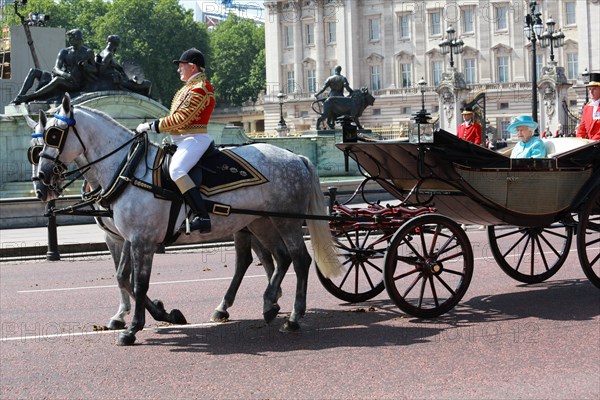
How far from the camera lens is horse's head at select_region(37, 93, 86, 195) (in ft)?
27.1

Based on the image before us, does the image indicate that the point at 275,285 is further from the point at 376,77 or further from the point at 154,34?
the point at 154,34

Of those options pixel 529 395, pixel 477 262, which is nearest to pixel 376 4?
pixel 477 262

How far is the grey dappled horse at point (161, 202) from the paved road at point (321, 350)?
0.50 meters

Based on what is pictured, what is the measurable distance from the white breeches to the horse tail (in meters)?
1.10

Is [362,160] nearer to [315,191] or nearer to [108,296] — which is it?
[315,191]

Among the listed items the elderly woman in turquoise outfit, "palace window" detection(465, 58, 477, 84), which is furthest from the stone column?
the elderly woman in turquoise outfit

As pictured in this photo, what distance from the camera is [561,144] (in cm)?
1096

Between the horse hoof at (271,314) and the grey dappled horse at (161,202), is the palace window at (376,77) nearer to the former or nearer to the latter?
the grey dappled horse at (161,202)

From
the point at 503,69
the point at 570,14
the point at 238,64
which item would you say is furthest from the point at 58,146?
the point at 238,64

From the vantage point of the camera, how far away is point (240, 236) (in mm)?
9516

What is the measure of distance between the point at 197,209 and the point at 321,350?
5.26 ft

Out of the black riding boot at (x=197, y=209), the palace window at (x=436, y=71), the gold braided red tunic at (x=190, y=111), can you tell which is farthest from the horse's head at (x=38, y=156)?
the palace window at (x=436, y=71)

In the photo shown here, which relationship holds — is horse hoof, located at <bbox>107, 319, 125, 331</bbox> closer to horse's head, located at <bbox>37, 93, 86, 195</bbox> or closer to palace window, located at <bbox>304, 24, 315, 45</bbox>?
horse's head, located at <bbox>37, 93, 86, 195</bbox>

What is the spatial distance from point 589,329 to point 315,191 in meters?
2.67
